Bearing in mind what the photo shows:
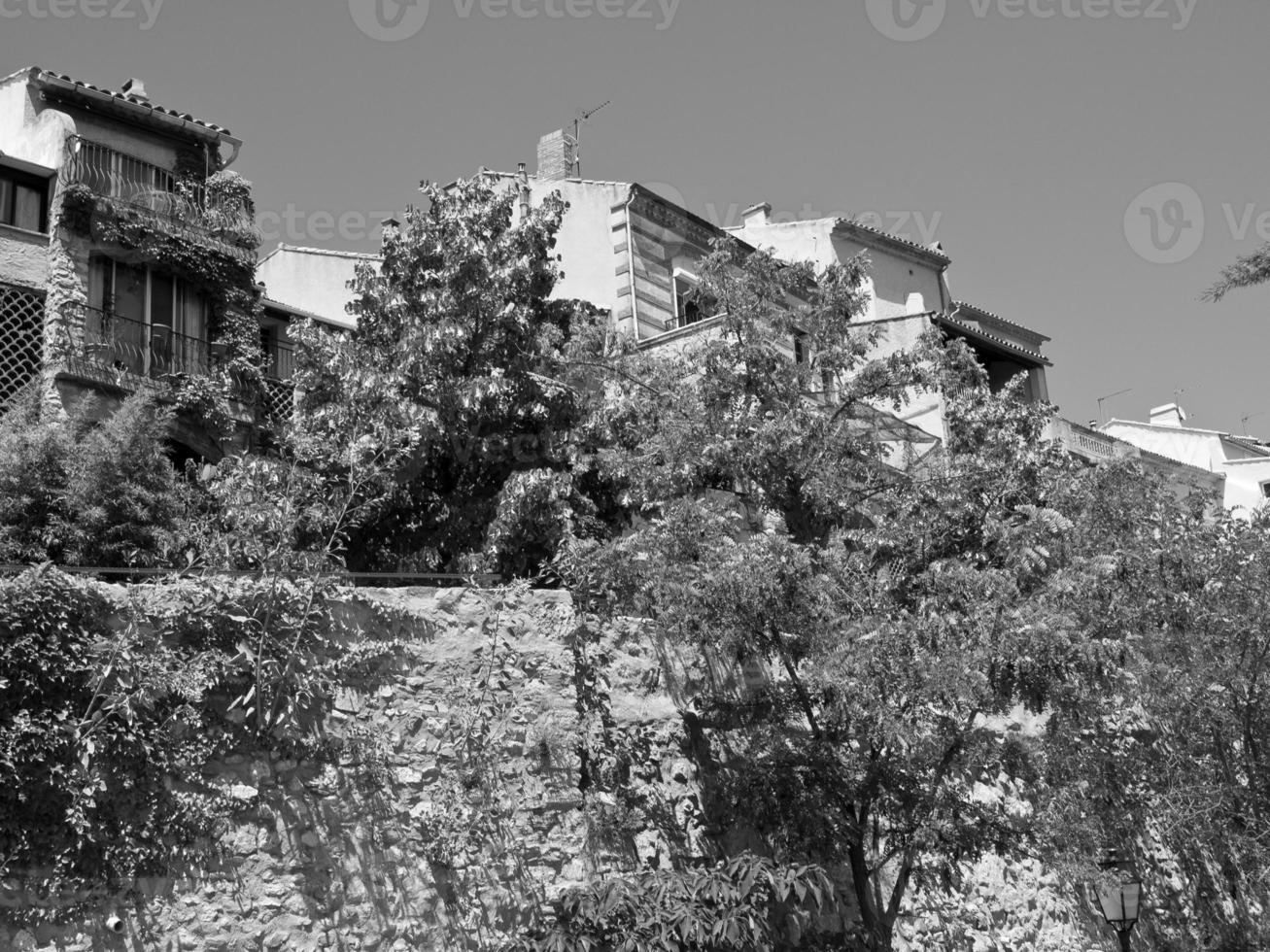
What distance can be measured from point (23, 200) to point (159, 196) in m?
2.23

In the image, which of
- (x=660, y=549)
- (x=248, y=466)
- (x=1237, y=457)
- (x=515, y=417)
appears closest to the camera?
(x=660, y=549)

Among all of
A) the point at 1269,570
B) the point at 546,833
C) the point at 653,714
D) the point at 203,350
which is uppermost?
the point at 203,350

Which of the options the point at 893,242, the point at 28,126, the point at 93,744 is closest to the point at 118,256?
the point at 28,126

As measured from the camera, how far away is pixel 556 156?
32.5 meters

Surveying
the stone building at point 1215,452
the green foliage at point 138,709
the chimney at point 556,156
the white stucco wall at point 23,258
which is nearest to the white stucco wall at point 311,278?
the chimney at point 556,156

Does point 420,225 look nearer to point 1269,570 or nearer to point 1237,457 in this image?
point 1269,570

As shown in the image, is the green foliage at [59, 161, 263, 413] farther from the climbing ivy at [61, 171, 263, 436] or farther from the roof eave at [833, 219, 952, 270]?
the roof eave at [833, 219, 952, 270]

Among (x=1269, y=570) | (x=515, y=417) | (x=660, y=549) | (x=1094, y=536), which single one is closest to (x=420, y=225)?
(x=515, y=417)

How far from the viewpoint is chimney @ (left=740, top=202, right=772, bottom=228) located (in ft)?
119

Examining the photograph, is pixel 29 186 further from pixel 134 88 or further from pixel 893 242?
pixel 893 242

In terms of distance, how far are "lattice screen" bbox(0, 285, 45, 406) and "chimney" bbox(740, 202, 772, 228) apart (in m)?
19.5

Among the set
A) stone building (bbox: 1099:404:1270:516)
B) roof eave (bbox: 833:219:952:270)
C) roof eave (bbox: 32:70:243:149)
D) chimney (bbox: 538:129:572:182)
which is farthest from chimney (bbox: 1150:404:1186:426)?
roof eave (bbox: 32:70:243:149)

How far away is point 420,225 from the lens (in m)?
20.0

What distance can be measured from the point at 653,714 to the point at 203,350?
1269 centimetres
